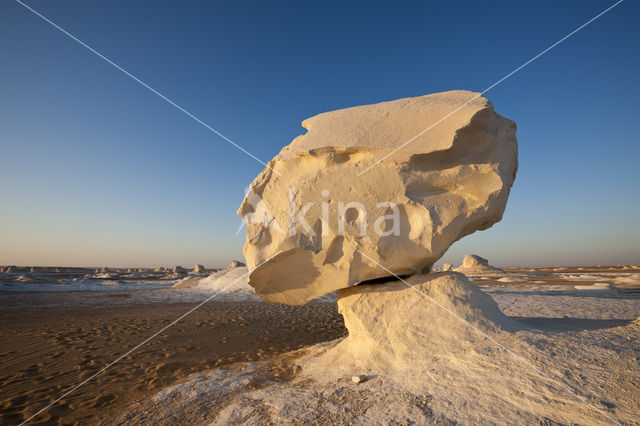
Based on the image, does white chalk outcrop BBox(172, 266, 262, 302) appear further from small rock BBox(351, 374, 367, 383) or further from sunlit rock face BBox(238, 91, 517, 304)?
small rock BBox(351, 374, 367, 383)

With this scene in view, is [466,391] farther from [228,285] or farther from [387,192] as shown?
[228,285]

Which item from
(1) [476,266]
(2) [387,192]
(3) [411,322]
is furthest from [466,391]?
(1) [476,266]

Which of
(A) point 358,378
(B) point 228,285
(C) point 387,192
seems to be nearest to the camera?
(A) point 358,378

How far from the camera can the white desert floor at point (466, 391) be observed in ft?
8.59

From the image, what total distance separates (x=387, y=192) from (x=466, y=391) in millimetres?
2606

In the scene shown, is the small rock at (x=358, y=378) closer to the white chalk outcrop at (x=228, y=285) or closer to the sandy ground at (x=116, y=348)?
the sandy ground at (x=116, y=348)

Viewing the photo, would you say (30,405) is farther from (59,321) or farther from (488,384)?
(59,321)

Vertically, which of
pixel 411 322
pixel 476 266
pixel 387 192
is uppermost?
pixel 387 192

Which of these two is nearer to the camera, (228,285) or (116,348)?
(116,348)

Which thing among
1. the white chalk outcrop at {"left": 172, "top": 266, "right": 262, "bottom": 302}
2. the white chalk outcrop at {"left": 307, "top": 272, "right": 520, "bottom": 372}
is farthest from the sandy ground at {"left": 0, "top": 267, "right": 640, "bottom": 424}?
the white chalk outcrop at {"left": 172, "top": 266, "right": 262, "bottom": 302}

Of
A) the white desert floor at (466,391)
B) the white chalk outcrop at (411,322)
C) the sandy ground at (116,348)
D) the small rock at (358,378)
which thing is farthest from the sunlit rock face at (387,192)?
the sandy ground at (116,348)

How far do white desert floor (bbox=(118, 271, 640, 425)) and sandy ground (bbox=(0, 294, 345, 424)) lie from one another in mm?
890

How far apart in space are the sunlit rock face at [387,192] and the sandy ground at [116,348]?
7.69 feet

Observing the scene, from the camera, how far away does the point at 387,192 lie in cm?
443
